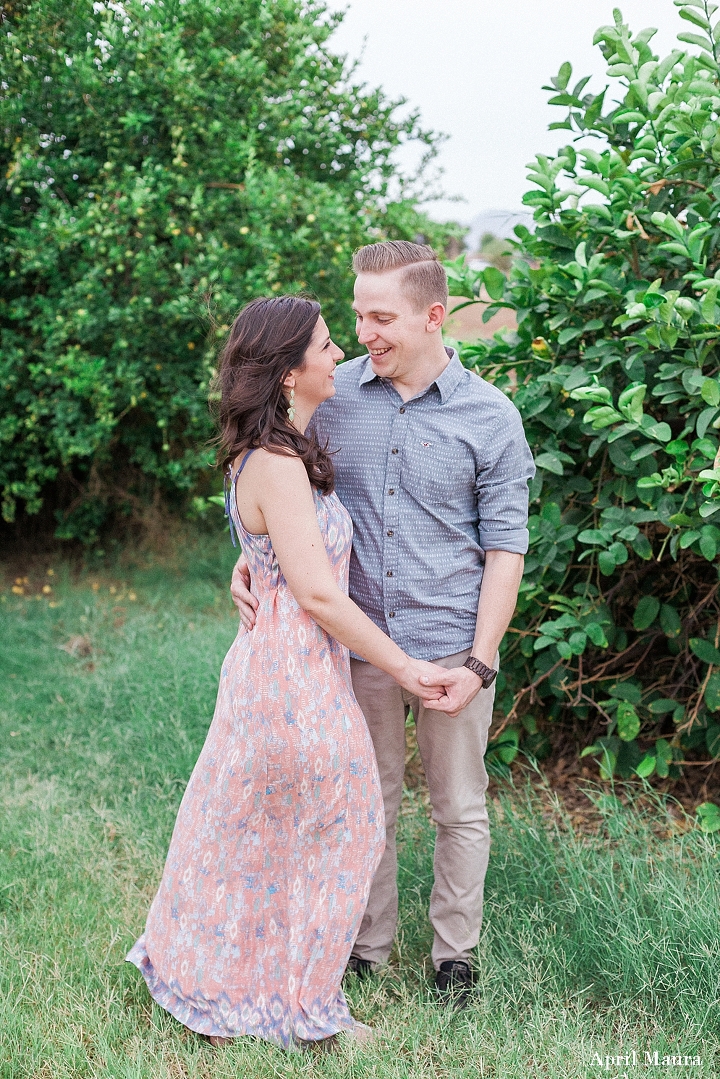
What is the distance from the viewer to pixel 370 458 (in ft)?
8.42

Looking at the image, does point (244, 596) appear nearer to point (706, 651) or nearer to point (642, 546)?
point (642, 546)

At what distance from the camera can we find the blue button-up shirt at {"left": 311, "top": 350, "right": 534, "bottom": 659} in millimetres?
2514

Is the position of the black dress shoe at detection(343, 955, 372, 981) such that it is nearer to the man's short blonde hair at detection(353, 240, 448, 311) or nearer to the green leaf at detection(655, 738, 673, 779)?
the green leaf at detection(655, 738, 673, 779)

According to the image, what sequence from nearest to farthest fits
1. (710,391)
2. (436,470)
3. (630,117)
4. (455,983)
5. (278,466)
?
(278,466) → (436,470) → (455,983) → (710,391) → (630,117)

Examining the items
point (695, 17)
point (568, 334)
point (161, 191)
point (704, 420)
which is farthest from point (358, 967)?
point (161, 191)

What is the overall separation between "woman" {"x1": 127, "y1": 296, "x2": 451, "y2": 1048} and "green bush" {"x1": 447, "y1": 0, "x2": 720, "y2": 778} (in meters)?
0.96

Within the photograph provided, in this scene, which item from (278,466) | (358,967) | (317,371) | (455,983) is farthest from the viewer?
(358,967)

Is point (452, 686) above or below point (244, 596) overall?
below

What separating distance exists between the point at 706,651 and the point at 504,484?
119 centimetres

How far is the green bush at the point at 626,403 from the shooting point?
295 cm

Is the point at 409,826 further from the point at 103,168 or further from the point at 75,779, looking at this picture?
the point at 103,168

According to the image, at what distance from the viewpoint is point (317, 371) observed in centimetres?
238

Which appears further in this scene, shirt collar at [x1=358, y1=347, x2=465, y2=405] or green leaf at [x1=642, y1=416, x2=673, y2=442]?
green leaf at [x1=642, y1=416, x2=673, y2=442]

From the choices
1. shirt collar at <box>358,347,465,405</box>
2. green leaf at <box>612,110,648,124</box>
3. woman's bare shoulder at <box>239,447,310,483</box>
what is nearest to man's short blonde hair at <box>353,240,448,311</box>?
shirt collar at <box>358,347,465,405</box>
